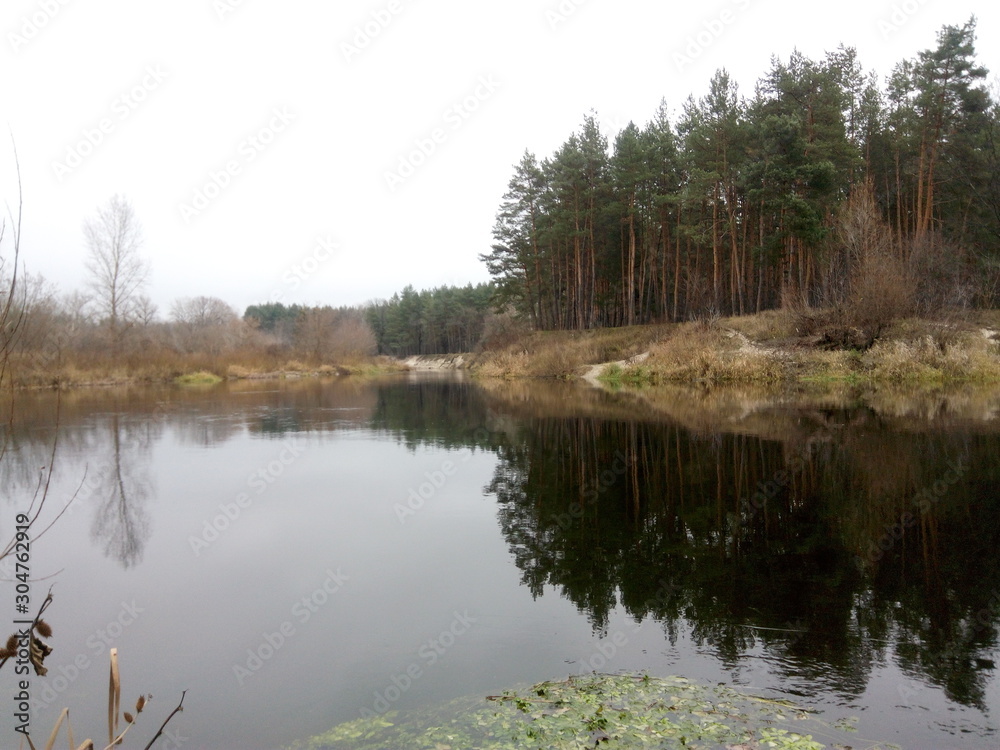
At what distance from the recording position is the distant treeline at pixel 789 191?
28.1 meters

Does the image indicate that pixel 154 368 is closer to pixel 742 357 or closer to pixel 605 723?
pixel 742 357

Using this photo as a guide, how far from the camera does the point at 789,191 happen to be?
1158 inches

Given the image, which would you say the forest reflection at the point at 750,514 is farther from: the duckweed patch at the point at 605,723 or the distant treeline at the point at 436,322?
the distant treeline at the point at 436,322

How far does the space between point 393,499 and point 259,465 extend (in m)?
4.00

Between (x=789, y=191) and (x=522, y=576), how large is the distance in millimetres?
29539

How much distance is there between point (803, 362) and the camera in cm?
2628

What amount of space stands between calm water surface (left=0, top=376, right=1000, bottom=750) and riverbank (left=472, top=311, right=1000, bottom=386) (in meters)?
12.6

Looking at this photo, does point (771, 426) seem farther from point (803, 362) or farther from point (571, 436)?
point (803, 362)

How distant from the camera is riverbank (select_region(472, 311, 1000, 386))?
76.6 ft

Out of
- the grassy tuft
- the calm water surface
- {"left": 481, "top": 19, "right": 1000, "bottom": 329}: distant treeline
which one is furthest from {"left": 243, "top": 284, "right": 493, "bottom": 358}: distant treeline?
the calm water surface

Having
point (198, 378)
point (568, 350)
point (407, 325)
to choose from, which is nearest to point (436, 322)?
point (407, 325)

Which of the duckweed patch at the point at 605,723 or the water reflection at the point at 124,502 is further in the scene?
the water reflection at the point at 124,502

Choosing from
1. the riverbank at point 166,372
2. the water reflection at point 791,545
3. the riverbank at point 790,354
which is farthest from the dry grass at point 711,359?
the riverbank at point 166,372

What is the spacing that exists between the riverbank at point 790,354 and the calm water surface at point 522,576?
41.3ft
